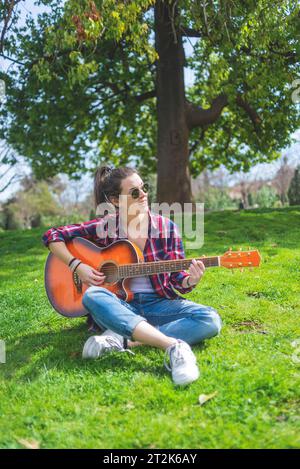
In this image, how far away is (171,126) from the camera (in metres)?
12.6

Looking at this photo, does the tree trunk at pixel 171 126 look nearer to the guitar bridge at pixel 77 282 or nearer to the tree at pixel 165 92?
the tree at pixel 165 92

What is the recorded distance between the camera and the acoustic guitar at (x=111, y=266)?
3822 mm

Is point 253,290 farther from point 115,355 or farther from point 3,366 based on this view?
point 3,366

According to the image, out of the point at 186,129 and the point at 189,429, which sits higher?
the point at 186,129

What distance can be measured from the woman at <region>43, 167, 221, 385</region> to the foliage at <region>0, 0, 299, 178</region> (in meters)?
4.31

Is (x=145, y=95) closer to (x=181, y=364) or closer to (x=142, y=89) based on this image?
(x=142, y=89)

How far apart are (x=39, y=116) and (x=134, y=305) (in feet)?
33.7

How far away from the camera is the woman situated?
11.6 feet

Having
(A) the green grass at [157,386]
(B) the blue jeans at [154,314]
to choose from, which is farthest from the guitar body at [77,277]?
(A) the green grass at [157,386]

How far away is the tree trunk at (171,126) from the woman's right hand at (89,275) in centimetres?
866

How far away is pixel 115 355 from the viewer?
3715 millimetres

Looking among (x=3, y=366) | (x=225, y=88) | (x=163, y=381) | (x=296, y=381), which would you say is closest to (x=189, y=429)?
(x=163, y=381)

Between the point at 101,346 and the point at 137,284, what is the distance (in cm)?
63

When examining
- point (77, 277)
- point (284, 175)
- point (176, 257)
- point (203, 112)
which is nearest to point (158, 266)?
point (176, 257)
